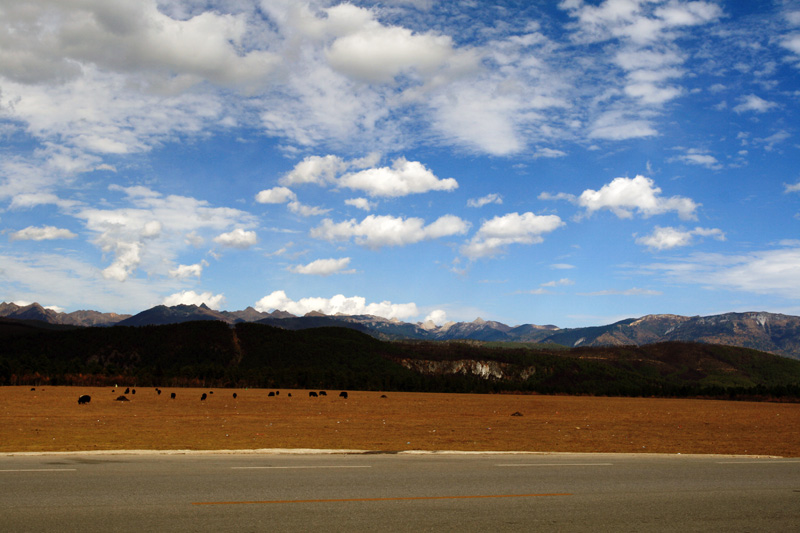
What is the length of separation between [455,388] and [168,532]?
14796 cm

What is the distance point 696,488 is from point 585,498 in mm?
3756

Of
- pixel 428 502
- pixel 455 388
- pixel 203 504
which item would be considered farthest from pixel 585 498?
pixel 455 388

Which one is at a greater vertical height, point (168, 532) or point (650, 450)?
point (168, 532)

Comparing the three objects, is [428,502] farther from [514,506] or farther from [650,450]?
[650,450]

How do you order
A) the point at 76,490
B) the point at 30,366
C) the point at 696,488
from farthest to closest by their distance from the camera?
the point at 30,366
the point at 696,488
the point at 76,490

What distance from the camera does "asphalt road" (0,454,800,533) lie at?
10.4 metres

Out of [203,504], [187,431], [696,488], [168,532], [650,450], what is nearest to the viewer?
[168,532]

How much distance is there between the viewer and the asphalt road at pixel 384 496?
1040 centimetres

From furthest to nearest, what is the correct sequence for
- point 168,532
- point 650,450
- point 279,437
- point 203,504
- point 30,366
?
point 30,366
point 279,437
point 650,450
point 203,504
point 168,532

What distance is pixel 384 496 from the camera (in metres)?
12.7

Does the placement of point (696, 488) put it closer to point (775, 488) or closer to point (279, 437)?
point (775, 488)

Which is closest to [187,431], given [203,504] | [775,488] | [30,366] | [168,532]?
[203,504]

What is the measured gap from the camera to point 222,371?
152 metres

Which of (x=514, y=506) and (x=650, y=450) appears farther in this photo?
(x=650, y=450)
